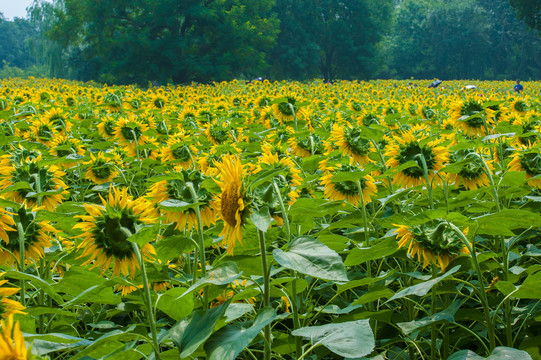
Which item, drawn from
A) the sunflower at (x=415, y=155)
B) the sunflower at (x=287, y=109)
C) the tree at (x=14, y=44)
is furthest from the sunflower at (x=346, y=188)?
the tree at (x=14, y=44)

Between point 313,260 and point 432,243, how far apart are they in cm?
53

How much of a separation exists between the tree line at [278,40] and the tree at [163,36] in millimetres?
46

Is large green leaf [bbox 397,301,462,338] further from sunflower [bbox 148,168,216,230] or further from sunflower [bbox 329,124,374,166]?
sunflower [bbox 329,124,374,166]

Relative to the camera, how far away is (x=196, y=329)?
97 centimetres

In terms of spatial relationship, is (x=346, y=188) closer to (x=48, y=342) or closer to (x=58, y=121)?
(x=48, y=342)

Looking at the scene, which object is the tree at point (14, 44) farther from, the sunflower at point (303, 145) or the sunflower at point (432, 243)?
the sunflower at point (432, 243)

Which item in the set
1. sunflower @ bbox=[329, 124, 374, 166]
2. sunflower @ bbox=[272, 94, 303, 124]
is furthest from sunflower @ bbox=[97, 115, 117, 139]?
sunflower @ bbox=[329, 124, 374, 166]

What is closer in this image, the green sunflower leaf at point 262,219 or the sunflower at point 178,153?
the green sunflower leaf at point 262,219

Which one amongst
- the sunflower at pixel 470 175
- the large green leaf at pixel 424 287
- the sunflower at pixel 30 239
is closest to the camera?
the large green leaf at pixel 424 287

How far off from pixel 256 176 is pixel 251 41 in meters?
Result: 23.9

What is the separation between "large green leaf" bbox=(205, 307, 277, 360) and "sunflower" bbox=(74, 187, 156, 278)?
1.02ft

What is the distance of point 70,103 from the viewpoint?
7078 mm

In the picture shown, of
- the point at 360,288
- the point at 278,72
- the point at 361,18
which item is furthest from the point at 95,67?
the point at 360,288

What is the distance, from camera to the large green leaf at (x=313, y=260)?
971 mm
